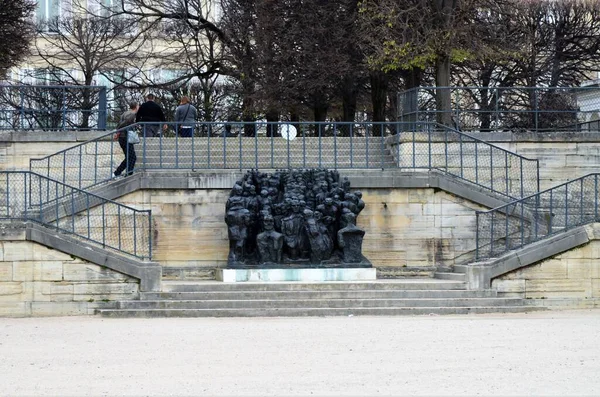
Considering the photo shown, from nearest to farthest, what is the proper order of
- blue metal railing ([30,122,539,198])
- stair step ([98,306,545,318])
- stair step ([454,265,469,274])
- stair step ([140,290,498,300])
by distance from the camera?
stair step ([98,306,545,318]) < stair step ([140,290,498,300]) < stair step ([454,265,469,274]) < blue metal railing ([30,122,539,198])

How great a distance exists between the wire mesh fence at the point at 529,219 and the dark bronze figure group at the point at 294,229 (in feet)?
7.92

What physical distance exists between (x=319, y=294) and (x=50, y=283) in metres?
4.52

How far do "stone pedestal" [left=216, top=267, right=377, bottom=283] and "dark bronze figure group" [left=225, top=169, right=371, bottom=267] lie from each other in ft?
0.48

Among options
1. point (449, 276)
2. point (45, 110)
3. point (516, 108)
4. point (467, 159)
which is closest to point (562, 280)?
point (449, 276)

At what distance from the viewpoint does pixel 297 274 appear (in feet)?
79.9

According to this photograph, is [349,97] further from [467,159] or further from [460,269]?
[460,269]

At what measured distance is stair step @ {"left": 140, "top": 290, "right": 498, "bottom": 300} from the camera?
2234cm

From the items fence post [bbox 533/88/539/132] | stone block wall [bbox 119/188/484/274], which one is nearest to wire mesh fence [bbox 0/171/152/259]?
stone block wall [bbox 119/188/484/274]

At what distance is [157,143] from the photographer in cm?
2808

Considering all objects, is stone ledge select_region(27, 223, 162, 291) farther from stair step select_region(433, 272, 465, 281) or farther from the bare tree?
the bare tree

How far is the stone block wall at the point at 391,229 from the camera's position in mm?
26031

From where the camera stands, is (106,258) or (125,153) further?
(125,153)

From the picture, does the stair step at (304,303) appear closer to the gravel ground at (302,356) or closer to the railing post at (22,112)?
the gravel ground at (302,356)

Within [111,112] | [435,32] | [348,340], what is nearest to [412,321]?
[348,340]
